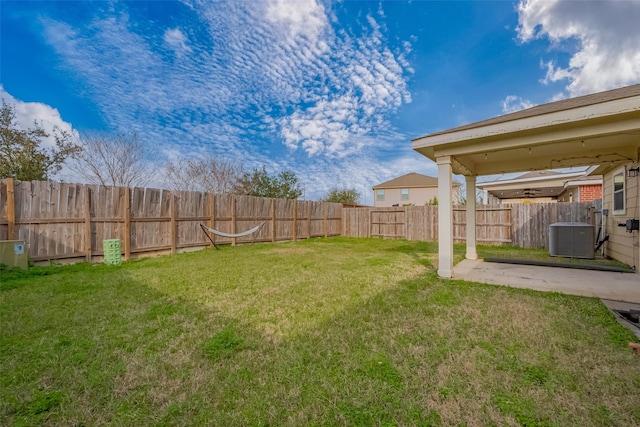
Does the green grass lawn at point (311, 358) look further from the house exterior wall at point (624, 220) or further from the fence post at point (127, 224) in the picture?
the house exterior wall at point (624, 220)

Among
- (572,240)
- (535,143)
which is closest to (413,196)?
(572,240)

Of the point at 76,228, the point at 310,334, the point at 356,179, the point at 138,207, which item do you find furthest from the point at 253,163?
the point at 310,334

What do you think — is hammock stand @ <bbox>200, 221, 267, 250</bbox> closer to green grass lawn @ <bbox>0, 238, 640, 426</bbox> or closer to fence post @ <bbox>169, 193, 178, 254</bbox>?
fence post @ <bbox>169, 193, 178, 254</bbox>

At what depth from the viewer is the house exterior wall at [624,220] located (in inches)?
198

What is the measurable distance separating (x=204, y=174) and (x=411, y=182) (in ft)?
58.9

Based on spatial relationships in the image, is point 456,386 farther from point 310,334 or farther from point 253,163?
point 253,163

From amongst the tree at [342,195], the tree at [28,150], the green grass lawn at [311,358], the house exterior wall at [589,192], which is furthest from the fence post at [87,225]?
the tree at [342,195]

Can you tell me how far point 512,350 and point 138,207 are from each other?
26.0 feet

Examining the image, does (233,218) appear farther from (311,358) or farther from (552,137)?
(552,137)

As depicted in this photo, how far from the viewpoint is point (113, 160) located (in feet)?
42.0

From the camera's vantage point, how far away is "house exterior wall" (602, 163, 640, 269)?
198 inches

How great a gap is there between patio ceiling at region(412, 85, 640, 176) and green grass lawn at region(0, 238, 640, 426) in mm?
2236

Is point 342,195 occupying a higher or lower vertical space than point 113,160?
lower

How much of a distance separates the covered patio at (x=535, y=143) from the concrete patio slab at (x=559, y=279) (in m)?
0.24
